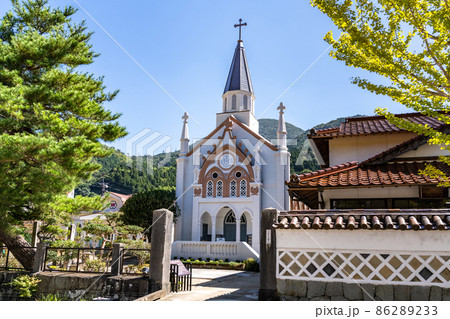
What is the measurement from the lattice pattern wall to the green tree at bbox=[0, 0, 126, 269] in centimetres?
750

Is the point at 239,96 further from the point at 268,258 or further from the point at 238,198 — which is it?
the point at 268,258

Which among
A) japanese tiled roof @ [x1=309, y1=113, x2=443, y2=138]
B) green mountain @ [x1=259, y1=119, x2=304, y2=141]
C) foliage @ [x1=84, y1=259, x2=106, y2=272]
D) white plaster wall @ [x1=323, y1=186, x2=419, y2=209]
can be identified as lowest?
foliage @ [x1=84, y1=259, x2=106, y2=272]

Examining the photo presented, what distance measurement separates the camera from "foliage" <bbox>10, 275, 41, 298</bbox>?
11.1m

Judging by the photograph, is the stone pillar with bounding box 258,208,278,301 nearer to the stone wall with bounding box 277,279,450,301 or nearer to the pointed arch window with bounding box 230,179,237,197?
the stone wall with bounding box 277,279,450,301

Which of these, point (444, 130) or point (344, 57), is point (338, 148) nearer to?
point (444, 130)

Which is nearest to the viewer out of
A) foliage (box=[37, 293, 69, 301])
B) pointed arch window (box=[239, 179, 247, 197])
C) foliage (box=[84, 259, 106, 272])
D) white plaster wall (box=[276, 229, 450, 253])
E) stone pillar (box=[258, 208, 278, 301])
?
white plaster wall (box=[276, 229, 450, 253])

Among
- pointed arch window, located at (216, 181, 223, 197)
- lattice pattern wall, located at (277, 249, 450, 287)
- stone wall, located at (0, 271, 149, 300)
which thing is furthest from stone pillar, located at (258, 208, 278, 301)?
pointed arch window, located at (216, 181, 223, 197)

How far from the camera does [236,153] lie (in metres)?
30.6

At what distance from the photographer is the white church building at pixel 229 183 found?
29125 millimetres

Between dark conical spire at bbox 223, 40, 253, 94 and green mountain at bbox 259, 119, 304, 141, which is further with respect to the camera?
green mountain at bbox 259, 119, 304, 141

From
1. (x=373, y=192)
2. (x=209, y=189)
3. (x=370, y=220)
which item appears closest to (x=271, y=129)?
(x=209, y=189)

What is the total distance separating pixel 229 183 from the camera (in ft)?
98.6

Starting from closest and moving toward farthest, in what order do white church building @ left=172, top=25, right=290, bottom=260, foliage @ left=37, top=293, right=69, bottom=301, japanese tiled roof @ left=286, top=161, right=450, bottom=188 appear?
1. japanese tiled roof @ left=286, top=161, right=450, bottom=188
2. foliage @ left=37, top=293, right=69, bottom=301
3. white church building @ left=172, top=25, right=290, bottom=260

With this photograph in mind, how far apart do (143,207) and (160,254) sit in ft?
64.0
